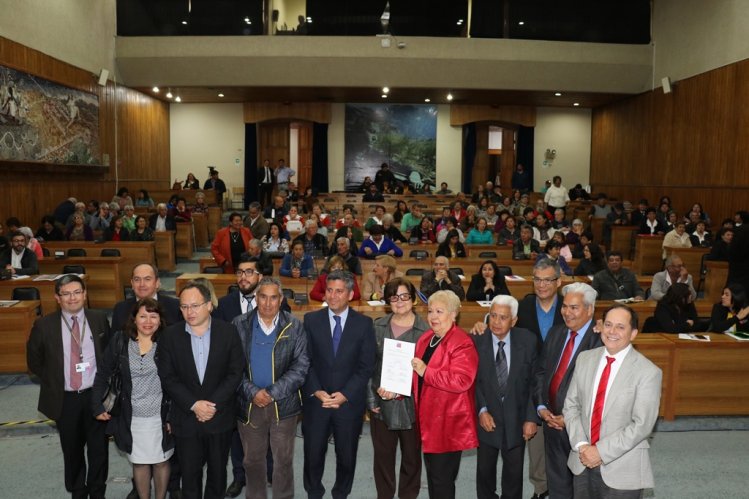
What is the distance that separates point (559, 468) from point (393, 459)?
96 cm

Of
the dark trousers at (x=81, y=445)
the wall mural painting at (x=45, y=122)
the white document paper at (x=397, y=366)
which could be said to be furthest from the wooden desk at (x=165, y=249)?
the white document paper at (x=397, y=366)

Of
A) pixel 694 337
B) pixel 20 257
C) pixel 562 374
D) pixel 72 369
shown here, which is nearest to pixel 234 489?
pixel 72 369

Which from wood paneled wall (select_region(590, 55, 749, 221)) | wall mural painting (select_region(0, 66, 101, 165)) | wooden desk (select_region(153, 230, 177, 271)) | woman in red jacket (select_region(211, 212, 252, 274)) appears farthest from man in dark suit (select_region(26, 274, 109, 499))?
wood paneled wall (select_region(590, 55, 749, 221))

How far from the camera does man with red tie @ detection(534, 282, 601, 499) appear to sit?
361cm

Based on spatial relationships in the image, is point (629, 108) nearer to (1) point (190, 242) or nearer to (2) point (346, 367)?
(1) point (190, 242)

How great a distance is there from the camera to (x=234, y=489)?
171 inches

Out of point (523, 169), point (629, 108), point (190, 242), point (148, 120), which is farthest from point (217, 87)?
point (629, 108)

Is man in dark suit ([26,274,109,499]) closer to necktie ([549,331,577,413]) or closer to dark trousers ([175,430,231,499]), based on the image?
dark trousers ([175,430,231,499])

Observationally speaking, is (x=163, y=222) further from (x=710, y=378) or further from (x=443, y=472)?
(x=443, y=472)

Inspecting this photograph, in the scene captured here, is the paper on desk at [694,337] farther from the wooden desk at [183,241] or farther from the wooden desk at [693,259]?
the wooden desk at [183,241]

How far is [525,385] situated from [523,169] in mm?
16955

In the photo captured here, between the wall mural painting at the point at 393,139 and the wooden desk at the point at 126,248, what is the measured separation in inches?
426

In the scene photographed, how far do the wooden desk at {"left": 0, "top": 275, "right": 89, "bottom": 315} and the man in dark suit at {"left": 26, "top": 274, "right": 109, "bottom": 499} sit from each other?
4.37 m

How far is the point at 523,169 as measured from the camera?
20078 mm
